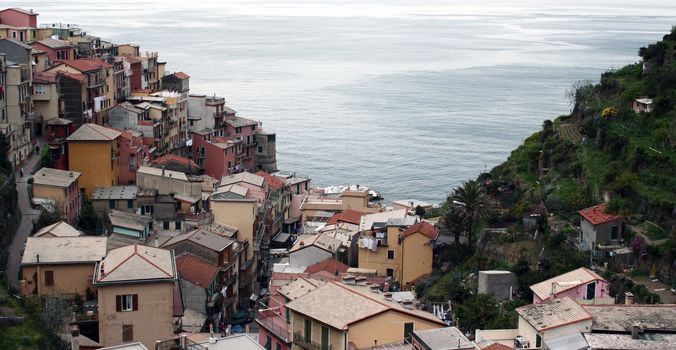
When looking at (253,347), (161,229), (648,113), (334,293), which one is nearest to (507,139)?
(648,113)

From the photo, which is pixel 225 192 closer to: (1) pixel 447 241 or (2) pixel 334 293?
(1) pixel 447 241

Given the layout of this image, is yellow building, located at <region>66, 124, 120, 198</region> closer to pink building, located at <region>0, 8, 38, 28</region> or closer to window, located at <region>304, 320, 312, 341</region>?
pink building, located at <region>0, 8, 38, 28</region>

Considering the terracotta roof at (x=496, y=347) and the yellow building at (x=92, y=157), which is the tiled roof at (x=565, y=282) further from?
the yellow building at (x=92, y=157)

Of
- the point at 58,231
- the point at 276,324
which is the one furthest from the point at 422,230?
the point at 58,231

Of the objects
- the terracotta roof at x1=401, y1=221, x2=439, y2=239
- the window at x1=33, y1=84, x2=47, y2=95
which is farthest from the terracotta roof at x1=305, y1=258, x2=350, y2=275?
the window at x1=33, y1=84, x2=47, y2=95

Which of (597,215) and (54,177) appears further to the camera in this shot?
(54,177)

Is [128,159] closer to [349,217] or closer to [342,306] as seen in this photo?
[349,217]

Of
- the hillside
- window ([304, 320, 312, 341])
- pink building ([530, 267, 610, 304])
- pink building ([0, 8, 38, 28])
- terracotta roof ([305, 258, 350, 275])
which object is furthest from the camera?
pink building ([0, 8, 38, 28])

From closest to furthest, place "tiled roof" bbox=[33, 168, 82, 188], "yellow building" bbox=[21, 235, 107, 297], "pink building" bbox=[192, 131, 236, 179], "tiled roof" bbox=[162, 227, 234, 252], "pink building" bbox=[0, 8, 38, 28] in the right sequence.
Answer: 1. "yellow building" bbox=[21, 235, 107, 297]
2. "tiled roof" bbox=[162, 227, 234, 252]
3. "tiled roof" bbox=[33, 168, 82, 188]
4. "pink building" bbox=[192, 131, 236, 179]
5. "pink building" bbox=[0, 8, 38, 28]
